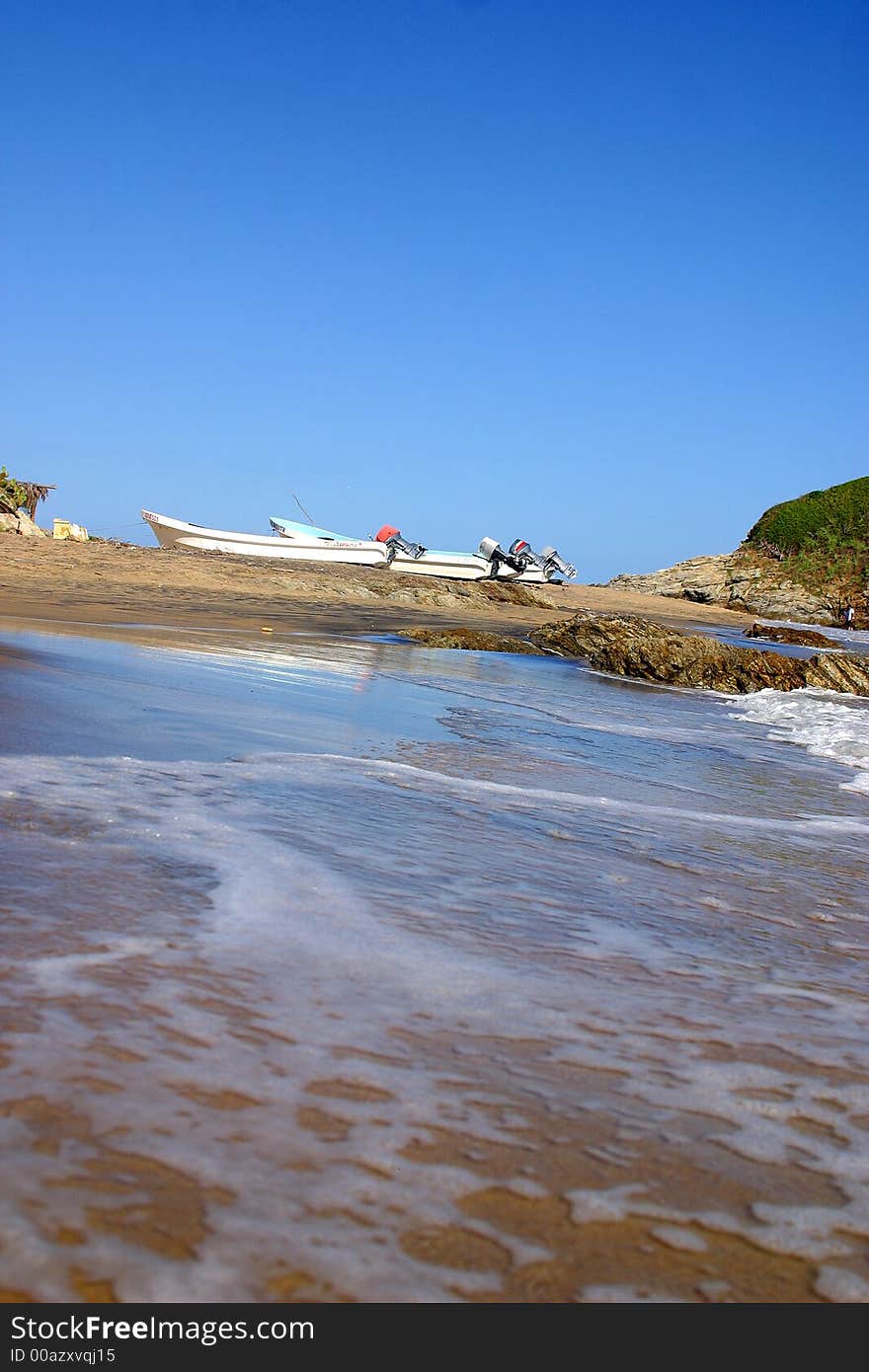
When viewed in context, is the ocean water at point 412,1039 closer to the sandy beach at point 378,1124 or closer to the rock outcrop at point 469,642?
the sandy beach at point 378,1124

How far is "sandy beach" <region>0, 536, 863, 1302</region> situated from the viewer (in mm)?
1208

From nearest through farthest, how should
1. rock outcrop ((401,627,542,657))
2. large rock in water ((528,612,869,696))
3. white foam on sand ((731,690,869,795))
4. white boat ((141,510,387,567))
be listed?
1. white foam on sand ((731,690,869,795))
2. large rock in water ((528,612,869,696))
3. rock outcrop ((401,627,542,657))
4. white boat ((141,510,387,567))

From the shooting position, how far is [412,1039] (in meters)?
1.81

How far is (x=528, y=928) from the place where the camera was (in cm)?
251

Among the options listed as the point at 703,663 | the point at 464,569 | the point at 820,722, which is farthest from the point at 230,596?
the point at 464,569

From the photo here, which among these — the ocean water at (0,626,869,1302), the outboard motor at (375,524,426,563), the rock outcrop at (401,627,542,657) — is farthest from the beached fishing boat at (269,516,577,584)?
the ocean water at (0,626,869,1302)

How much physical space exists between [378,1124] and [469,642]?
13216 mm

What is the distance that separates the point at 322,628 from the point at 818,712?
25.6ft

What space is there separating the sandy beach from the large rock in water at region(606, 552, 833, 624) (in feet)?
138

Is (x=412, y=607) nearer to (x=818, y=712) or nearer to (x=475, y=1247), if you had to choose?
(x=818, y=712)

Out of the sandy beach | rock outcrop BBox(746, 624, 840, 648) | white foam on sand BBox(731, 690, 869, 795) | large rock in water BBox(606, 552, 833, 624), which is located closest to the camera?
the sandy beach

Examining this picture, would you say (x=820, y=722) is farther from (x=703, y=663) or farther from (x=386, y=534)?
(x=386, y=534)

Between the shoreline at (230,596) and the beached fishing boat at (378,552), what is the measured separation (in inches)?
207

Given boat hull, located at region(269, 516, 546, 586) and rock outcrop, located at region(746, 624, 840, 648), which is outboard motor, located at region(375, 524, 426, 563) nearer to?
boat hull, located at region(269, 516, 546, 586)
